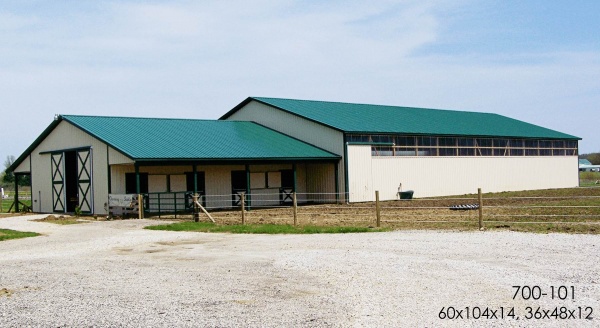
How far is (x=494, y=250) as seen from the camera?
14.2 meters

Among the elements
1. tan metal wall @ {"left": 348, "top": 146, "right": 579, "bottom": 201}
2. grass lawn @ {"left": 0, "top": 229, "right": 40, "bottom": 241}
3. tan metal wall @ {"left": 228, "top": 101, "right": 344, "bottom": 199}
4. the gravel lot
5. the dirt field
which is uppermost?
tan metal wall @ {"left": 228, "top": 101, "right": 344, "bottom": 199}

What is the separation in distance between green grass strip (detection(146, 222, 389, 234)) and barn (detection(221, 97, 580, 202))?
1483 centimetres

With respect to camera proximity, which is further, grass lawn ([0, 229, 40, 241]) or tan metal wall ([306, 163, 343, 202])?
tan metal wall ([306, 163, 343, 202])

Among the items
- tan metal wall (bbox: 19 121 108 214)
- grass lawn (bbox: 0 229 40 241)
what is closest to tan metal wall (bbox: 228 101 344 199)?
tan metal wall (bbox: 19 121 108 214)

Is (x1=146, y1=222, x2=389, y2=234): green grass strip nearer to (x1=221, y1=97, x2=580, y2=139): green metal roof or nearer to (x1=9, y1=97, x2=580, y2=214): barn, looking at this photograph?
(x1=9, y1=97, x2=580, y2=214): barn

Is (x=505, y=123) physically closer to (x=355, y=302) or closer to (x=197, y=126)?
(x=197, y=126)

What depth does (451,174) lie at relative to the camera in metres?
43.1

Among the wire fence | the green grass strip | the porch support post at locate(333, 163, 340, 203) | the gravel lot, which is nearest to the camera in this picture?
the gravel lot

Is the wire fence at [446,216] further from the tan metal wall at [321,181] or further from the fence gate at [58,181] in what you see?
the fence gate at [58,181]

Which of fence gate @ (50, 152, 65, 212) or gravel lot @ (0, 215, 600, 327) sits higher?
fence gate @ (50, 152, 65, 212)

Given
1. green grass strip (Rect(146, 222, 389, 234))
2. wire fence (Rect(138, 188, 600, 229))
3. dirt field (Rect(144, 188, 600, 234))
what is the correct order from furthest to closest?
wire fence (Rect(138, 188, 600, 229)) → green grass strip (Rect(146, 222, 389, 234)) → dirt field (Rect(144, 188, 600, 234))

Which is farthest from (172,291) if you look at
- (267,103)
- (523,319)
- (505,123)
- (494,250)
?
(505,123)

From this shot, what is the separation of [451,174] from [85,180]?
22.2 meters

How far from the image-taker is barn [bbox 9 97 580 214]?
32062 millimetres
